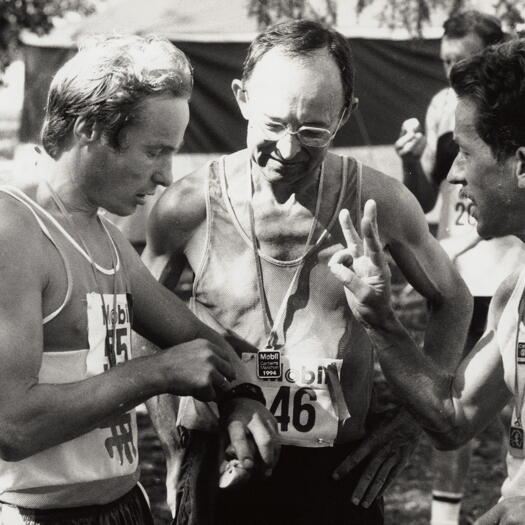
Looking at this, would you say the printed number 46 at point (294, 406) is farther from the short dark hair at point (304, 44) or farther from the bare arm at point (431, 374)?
the short dark hair at point (304, 44)

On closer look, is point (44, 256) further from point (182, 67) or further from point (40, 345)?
point (182, 67)

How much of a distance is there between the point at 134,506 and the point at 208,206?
1.11 m

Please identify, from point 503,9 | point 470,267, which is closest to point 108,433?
point 470,267

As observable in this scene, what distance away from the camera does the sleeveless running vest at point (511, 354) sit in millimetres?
2953

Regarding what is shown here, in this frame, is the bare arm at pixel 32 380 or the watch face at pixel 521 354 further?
the watch face at pixel 521 354

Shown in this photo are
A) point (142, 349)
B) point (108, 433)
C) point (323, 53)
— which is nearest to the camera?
point (108, 433)

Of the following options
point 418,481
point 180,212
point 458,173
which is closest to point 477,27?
point 418,481

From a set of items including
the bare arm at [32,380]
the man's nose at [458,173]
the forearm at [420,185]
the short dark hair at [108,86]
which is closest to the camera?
the bare arm at [32,380]

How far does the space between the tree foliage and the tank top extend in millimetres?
10194

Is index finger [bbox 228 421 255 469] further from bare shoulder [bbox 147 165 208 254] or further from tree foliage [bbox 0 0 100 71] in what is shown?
tree foliage [bbox 0 0 100 71]

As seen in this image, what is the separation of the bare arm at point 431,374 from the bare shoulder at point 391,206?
22.4 inches

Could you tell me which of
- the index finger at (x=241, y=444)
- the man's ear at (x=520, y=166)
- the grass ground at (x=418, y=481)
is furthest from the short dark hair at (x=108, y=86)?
the grass ground at (x=418, y=481)

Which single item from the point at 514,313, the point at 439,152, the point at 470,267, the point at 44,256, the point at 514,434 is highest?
the point at 44,256

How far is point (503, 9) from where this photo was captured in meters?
10.2
